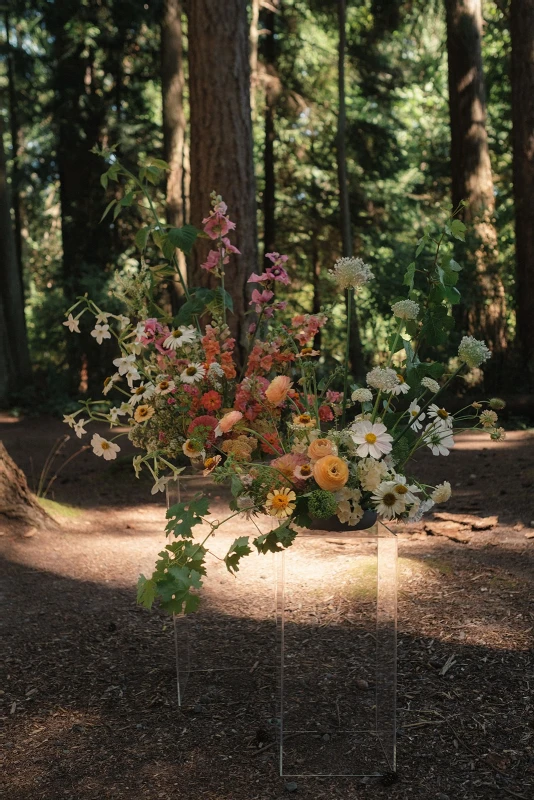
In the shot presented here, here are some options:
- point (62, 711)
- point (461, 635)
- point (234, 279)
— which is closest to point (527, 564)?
point (461, 635)

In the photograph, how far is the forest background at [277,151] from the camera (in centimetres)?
689

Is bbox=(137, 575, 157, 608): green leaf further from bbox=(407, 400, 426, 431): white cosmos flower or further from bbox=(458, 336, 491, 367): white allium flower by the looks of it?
bbox=(458, 336, 491, 367): white allium flower

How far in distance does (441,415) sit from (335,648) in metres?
0.81

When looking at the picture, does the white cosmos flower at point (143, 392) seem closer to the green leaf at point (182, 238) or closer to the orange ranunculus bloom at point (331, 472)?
the green leaf at point (182, 238)

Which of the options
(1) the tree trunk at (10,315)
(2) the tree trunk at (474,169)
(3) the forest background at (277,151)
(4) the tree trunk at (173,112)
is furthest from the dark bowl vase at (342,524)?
(1) the tree trunk at (10,315)

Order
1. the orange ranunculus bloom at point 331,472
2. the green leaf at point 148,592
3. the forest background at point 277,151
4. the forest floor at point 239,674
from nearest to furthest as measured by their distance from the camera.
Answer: the orange ranunculus bloom at point 331,472 → the green leaf at point 148,592 → the forest floor at point 239,674 → the forest background at point 277,151

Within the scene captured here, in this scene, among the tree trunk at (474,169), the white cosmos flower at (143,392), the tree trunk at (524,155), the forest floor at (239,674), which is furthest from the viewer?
the tree trunk at (474,169)

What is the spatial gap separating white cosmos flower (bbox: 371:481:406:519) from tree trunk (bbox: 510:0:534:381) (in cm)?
826

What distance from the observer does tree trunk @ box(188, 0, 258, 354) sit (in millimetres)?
6605

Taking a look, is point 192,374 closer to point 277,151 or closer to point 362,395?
point 362,395

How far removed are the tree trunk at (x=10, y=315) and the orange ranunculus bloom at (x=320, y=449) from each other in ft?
37.0

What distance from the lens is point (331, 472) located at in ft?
7.48

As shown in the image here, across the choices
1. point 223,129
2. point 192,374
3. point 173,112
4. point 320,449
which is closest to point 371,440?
point 320,449

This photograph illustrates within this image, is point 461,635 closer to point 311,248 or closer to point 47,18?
point 47,18
